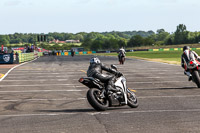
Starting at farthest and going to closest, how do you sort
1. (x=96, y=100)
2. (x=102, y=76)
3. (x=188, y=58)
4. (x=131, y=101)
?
1. (x=188, y=58)
2. (x=131, y=101)
3. (x=102, y=76)
4. (x=96, y=100)

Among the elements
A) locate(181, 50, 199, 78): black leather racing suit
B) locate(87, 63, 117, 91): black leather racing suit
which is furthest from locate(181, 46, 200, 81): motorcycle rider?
locate(87, 63, 117, 91): black leather racing suit

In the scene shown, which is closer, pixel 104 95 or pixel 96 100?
pixel 96 100

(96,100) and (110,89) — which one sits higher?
(110,89)

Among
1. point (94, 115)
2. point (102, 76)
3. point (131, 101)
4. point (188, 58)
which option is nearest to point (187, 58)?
point (188, 58)

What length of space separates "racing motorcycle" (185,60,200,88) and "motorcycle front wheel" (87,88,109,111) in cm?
626

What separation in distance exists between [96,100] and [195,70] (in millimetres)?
6838

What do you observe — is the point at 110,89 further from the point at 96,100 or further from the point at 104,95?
the point at 96,100

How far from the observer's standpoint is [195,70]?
626 inches

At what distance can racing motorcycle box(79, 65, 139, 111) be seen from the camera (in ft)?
33.7

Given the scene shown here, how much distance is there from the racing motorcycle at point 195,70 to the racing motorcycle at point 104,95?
211 inches

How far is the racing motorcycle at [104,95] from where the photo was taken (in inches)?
404

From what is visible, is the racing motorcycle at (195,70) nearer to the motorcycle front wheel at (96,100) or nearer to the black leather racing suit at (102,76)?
the black leather racing suit at (102,76)

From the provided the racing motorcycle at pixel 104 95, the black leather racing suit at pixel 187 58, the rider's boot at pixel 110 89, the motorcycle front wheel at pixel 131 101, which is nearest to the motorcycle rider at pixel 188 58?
the black leather racing suit at pixel 187 58

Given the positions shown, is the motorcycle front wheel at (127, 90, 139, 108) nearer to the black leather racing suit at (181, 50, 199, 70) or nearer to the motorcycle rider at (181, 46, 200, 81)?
the motorcycle rider at (181, 46, 200, 81)
